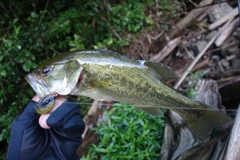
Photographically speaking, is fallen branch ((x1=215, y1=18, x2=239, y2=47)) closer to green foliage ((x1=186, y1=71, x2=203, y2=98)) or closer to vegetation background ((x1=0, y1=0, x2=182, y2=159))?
green foliage ((x1=186, y1=71, x2=203, y2=98))

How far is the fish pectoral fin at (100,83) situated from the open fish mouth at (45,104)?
0.92 ft

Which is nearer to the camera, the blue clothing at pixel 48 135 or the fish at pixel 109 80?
the fish at pixel 109 80

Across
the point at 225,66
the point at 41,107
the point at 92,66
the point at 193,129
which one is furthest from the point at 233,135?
the point at 225,66

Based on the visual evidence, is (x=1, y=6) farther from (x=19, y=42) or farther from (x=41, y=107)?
(x=41, y=107)

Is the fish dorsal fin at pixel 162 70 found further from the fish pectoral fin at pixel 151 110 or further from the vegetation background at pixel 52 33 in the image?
the vegetation background at pixel 52 33

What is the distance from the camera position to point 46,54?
4.50m

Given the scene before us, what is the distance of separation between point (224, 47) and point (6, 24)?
3.88m

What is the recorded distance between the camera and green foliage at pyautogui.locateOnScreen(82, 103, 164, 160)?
343cm

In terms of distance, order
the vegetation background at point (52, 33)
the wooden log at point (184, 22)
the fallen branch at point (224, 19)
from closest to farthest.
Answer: the vegetation background at point (52, 33), the fallen branch at point (224, 19), the wooden log at point (184, 22)

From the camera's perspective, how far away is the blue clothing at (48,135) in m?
2.00

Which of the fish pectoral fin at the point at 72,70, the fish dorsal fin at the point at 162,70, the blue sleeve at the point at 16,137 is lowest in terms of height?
the fish dorsal fin at the point at 162,70

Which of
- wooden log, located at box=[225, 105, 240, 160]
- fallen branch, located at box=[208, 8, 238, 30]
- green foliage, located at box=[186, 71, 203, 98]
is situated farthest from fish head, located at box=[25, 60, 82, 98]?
fallen branch, located at box=[208, 8, 238, 30]

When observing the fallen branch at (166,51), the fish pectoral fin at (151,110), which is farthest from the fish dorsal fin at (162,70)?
the fallen branch at (166,51)

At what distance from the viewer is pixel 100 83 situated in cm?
193
